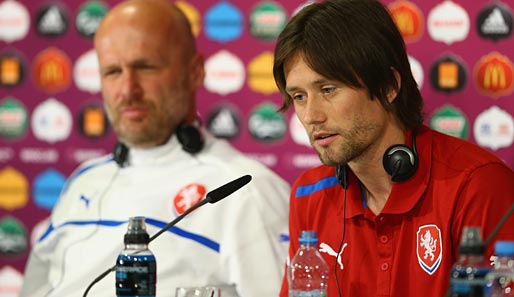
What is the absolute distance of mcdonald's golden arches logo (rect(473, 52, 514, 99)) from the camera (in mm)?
3342

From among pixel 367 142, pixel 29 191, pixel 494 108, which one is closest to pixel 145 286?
pixel 367 142

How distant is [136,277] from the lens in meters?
2.04

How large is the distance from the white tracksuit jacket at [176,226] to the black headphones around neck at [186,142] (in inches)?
0.9

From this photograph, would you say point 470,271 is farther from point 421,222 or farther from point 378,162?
point 378,162

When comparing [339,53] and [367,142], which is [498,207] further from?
[339,53]

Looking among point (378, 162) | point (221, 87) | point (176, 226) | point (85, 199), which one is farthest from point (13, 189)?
point (378, 162)

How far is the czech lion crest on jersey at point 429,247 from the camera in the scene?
2262 mm

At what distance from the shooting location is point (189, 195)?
315 cm

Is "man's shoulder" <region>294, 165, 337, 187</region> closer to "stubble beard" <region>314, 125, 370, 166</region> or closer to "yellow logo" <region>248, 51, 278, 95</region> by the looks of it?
"stubble beard" <region>314, 125, 370, 166</region>

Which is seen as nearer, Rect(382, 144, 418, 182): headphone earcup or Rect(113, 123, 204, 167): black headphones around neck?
Rect(382, 144, 418, 182): headphone earcup

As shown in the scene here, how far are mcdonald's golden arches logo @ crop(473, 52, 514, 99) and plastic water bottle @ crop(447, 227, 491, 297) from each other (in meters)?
1.78

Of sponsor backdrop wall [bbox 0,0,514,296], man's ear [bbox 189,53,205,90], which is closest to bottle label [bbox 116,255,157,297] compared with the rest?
man's ear [bbox 189,53,205,90]

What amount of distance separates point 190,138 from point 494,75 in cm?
108

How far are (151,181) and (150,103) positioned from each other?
27cm
